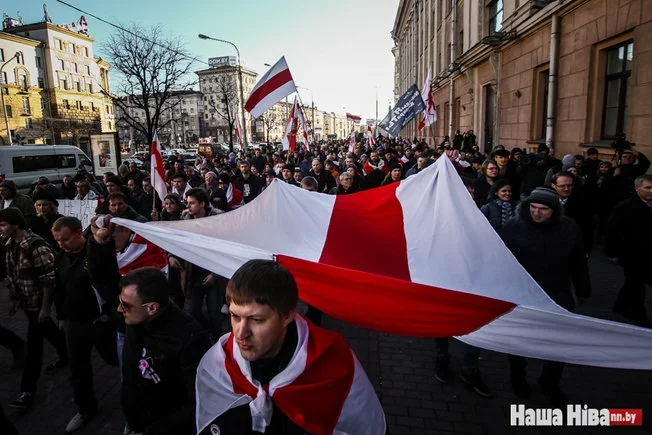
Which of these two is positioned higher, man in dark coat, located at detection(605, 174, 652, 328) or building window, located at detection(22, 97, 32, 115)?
building window, located at detection(22, 97, 32, 115)

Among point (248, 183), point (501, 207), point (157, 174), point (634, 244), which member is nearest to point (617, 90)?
point (634, 244)

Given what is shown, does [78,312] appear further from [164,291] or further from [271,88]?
[271,88]

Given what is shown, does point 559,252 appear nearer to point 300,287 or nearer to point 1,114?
point 300,287

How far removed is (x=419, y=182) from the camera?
3672 mm

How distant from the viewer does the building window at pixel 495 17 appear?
1638cm

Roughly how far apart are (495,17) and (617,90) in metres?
9.21

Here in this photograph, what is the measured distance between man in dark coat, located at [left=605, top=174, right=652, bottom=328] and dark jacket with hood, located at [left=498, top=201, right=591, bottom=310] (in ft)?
5.54

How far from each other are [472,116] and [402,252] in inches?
728

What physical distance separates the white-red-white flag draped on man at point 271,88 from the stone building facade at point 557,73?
14.4 feet

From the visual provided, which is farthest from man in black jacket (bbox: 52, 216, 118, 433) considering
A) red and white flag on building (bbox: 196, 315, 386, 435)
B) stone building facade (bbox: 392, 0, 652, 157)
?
stone building facade (bbox: 392, 0, 652, 157)

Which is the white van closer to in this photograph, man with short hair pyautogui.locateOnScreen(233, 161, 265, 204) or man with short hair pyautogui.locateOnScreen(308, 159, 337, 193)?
man with short hair pyautogui.locateOnScreen(233, 161, 265, 204)

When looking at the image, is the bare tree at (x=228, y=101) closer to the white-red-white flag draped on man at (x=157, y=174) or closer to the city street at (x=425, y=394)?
the white-red-white flag draped on man at (x=157, y=174)

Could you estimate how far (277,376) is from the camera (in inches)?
67.3

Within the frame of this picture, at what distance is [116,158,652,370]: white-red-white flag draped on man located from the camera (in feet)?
6.80
